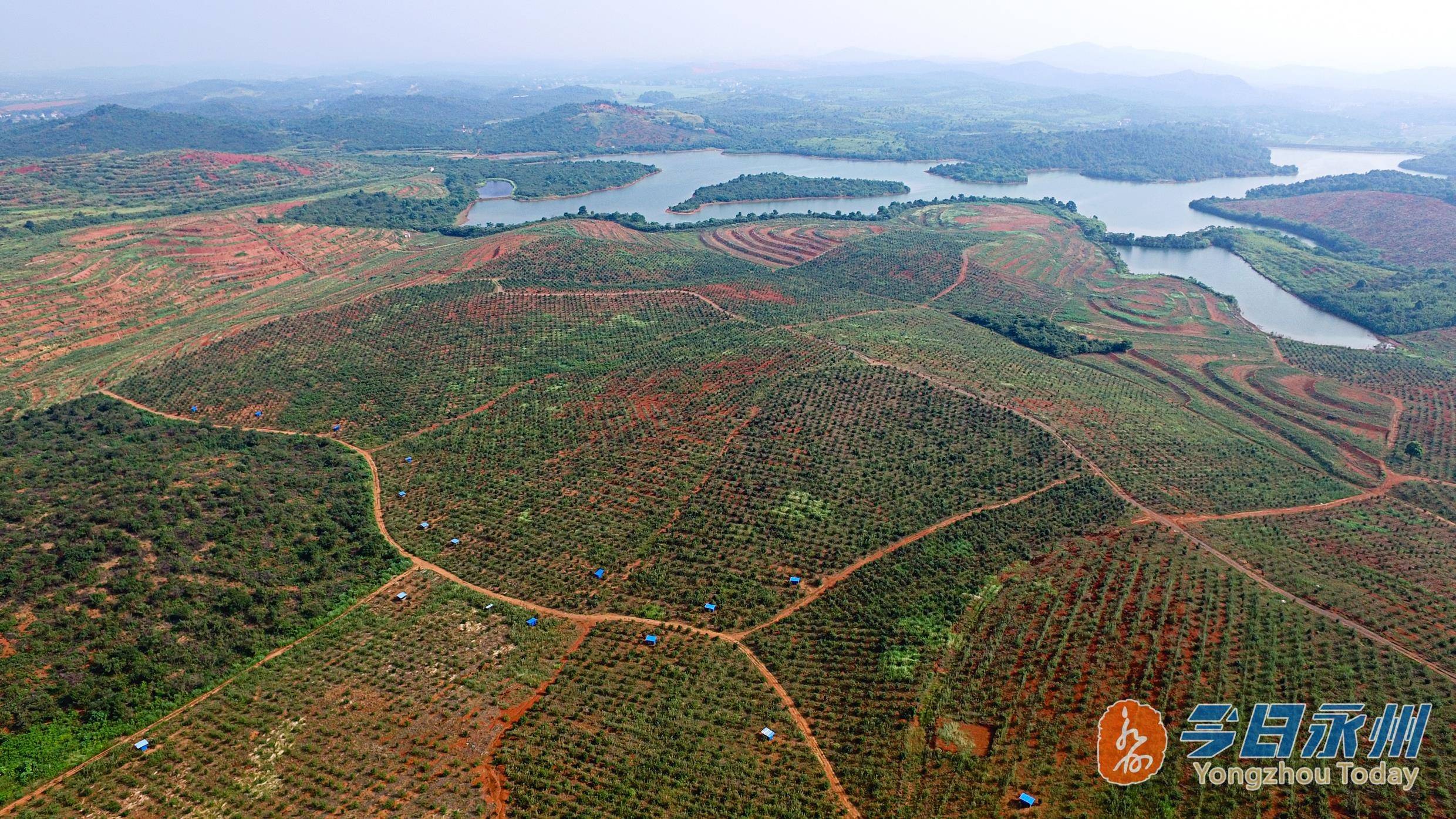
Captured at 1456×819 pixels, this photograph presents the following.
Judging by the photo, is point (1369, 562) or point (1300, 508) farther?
point (1300, 508)

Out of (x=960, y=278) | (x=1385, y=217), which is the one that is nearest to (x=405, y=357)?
(x=960, y=278)

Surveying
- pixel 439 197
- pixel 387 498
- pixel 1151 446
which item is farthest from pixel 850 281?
pixel 439 197

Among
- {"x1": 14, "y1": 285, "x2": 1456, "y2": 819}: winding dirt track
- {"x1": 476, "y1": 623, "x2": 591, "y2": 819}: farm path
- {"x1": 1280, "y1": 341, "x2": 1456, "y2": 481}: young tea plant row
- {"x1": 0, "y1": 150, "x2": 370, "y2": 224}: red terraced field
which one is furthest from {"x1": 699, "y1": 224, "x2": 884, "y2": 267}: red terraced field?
{"x1": 0, "y1": 150, "x2": 370, "y2": 224}: red terraced field

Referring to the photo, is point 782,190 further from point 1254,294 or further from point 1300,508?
point 1300,508

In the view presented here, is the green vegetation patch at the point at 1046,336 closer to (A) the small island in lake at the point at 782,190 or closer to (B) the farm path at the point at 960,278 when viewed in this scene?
A: (B) the farm path at the point at 960,278

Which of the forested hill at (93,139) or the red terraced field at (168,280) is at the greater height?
the forested hill at (93,139)

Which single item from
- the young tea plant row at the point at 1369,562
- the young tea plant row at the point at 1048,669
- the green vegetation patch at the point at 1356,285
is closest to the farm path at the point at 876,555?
the young tea plant row at the point at 1048,669
